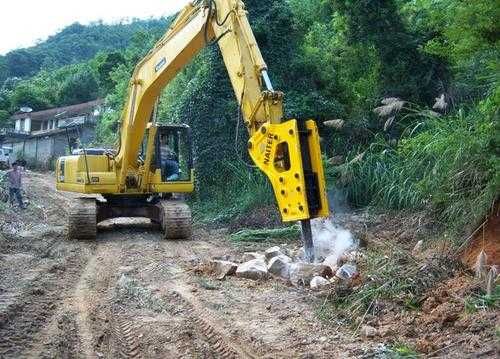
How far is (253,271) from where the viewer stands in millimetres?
7289

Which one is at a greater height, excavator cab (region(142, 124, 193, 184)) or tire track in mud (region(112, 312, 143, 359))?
excavator cab (region(142, 124, 193, 184))

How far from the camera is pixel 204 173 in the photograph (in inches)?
657

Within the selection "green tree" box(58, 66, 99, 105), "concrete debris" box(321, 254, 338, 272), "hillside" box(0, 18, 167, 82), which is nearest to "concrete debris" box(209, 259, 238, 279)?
"concrete debris" box(321, 254, 338, 272)

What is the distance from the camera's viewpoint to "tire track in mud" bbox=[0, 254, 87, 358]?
487 centimetres

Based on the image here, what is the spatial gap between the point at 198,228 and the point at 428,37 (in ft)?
23.5

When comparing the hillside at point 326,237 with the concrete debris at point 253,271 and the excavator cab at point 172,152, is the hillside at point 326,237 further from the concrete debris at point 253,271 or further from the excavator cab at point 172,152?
the excavator cab at point 172,152

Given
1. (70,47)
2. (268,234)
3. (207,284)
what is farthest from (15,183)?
(70,47)

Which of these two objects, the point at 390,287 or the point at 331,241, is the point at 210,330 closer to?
the point at 390,287

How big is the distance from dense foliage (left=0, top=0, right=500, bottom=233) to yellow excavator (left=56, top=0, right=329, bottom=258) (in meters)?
1.37

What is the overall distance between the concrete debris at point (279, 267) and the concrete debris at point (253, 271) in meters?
0.08

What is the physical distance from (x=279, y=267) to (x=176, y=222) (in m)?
4.51

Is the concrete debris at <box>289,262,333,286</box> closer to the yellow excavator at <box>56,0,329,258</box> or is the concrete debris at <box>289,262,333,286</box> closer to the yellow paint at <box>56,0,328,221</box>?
the yellow excavator at <box>56,0,329,258</box>

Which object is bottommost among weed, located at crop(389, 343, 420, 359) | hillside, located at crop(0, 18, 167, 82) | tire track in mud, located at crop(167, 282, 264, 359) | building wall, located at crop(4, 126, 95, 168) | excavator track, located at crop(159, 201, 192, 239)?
weed, located at crop(389, 343, 420, 359)

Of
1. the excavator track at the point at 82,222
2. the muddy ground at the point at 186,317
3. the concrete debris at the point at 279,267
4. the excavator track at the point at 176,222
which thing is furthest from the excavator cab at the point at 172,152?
the concrete debris at the point at 279,267
